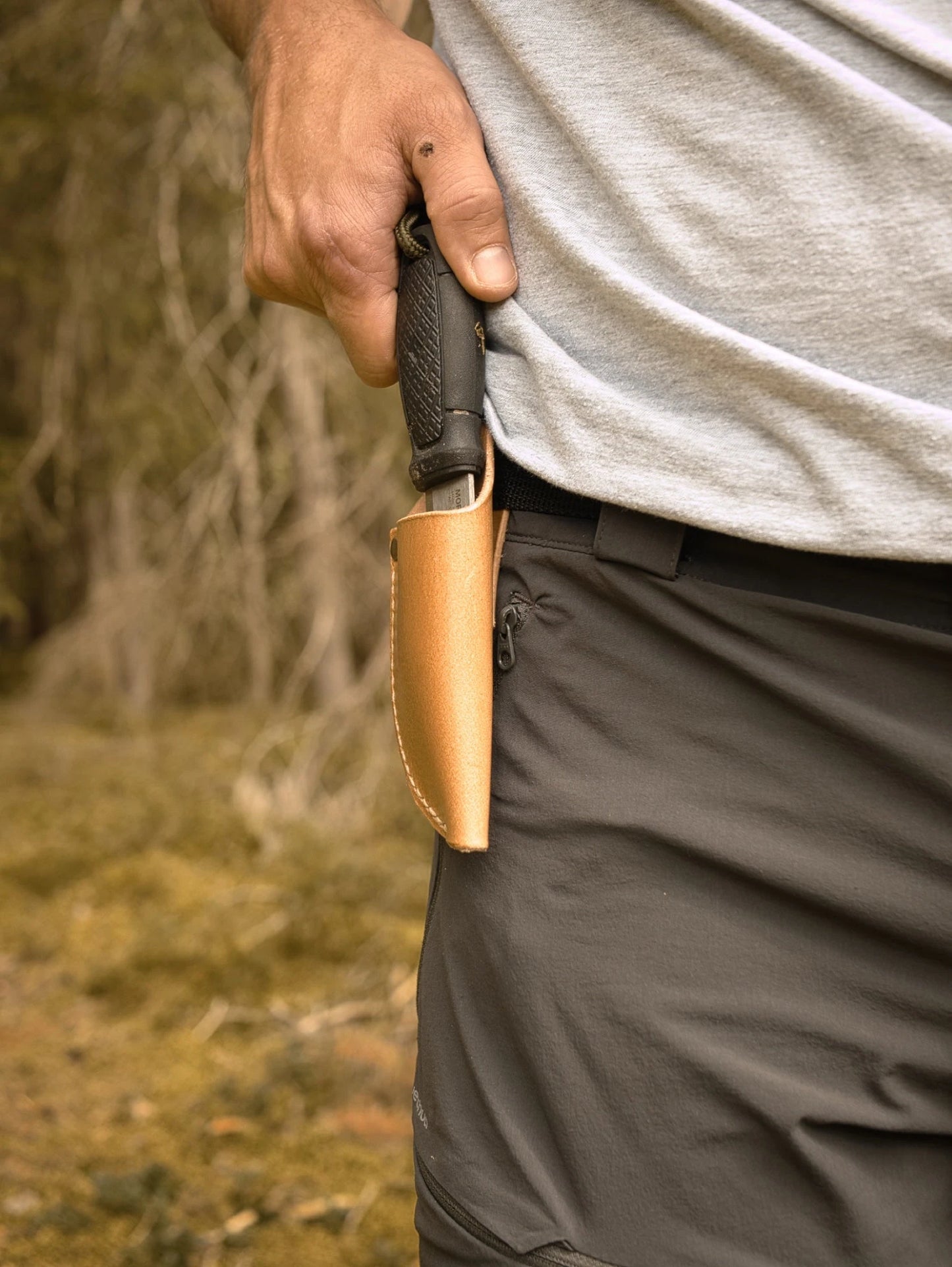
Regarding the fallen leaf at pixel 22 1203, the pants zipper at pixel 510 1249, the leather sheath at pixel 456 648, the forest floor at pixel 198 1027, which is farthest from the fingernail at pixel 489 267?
the fallen leaf at pixel 22 1203

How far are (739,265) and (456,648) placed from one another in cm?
37

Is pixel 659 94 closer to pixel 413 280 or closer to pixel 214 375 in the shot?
pixel 413 280

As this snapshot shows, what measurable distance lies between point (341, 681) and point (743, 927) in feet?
13.6

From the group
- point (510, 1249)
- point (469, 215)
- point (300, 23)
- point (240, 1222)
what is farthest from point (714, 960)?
point (240, 1222)

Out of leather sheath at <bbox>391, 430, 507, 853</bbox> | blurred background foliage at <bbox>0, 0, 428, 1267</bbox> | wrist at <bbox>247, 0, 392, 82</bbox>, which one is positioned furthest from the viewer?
blurred background foliage at <bbox>0, 0, 428, 1267</bbox>

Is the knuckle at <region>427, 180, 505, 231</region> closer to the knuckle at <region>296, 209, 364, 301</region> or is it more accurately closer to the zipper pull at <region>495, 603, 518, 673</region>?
the knuckle at <region>296, 209, 364, 301</region>

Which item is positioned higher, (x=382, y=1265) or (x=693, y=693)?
(x=693, y=693)

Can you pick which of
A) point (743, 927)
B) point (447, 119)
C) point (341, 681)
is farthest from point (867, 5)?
point (341, 681)

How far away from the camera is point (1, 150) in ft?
9.86

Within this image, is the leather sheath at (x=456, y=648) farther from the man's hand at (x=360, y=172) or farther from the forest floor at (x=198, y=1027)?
the forest floor at (x=198, y=1027)

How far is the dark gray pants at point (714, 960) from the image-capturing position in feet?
2.67

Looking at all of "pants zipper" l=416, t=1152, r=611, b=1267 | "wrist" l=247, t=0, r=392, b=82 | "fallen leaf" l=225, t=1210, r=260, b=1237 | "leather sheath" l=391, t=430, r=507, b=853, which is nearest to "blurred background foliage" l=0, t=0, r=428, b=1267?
"fallen leaf" l=225, t=1210, r=260, b=1237

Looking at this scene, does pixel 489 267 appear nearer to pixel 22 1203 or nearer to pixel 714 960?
pixel 714 960

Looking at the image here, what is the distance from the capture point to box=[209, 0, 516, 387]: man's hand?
94 centimetres
